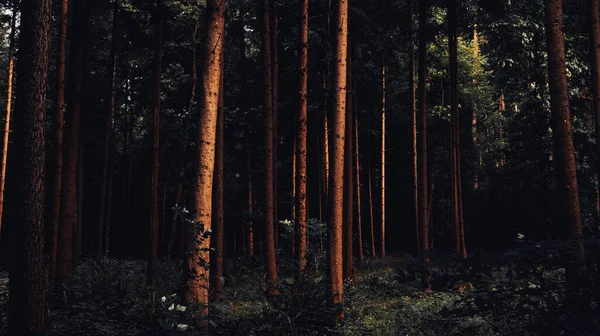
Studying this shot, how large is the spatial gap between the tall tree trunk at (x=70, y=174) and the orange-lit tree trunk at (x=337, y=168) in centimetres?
782

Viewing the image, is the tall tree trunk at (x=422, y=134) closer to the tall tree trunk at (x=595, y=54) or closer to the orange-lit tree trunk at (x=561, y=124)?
the tall tree trunk at (x=595, y=54)

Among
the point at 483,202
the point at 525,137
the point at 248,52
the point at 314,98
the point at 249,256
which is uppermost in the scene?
the point at 248,52

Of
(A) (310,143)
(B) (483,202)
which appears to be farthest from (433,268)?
(B) (483,202)

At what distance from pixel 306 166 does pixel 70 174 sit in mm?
6927

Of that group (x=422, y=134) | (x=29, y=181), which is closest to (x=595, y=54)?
(x=422, y=134)

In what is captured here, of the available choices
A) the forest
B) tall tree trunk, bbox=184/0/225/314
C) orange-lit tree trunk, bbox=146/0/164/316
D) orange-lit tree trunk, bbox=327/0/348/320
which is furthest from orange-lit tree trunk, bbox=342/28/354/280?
tall tree trunk, bbox=184/0/225/314

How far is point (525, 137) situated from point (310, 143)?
11.9 meters

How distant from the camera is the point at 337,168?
9.64 m

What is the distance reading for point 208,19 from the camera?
782 centimetres

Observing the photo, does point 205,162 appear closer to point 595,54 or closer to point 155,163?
point 155,163

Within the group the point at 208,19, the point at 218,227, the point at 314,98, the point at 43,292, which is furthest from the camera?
the point at 314,98

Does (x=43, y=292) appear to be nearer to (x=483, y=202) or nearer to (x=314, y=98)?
(x=314, y=98)

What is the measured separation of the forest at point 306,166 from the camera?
21.8ft

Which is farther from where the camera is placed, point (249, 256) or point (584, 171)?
point (249, 256)
